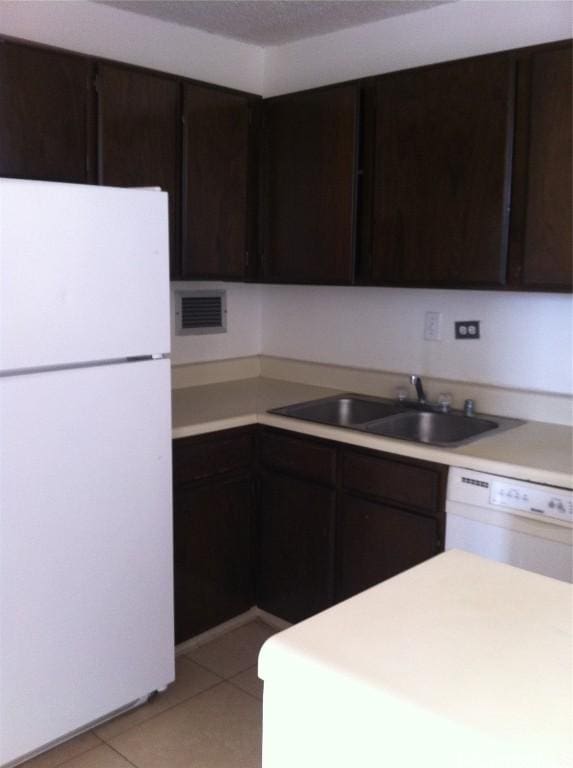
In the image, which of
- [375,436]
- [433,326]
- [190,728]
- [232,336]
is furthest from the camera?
[232,336]

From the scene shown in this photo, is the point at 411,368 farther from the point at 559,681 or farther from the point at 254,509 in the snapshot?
the point at 559,681

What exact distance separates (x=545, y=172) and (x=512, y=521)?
1025 mm

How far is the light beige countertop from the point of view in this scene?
7.11 feet

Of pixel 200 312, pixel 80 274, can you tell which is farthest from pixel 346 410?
pixel 80 274

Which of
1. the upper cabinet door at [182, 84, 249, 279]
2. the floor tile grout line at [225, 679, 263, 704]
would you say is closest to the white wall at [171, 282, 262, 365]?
the upper cabinet door at [182, 84, 249, 279]

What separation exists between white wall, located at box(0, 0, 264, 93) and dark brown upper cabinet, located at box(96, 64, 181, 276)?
12.7 inches

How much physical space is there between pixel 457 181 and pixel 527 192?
0.79ft

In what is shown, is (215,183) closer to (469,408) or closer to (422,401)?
(422,401)

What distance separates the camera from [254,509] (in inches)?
114

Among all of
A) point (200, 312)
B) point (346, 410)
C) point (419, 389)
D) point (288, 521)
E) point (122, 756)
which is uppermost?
point (200, 312)

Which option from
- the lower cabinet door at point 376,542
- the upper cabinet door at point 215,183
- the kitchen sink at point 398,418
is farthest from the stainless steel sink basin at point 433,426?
the upper cabinet door at point 215,183

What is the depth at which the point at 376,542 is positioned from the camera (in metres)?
2.53

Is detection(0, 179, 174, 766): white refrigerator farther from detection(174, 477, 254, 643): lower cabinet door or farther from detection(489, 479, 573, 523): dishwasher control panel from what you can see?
detection(489, 479, 573, 523): dishwasher control panel

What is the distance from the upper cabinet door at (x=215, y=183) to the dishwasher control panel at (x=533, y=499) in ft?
4.56
